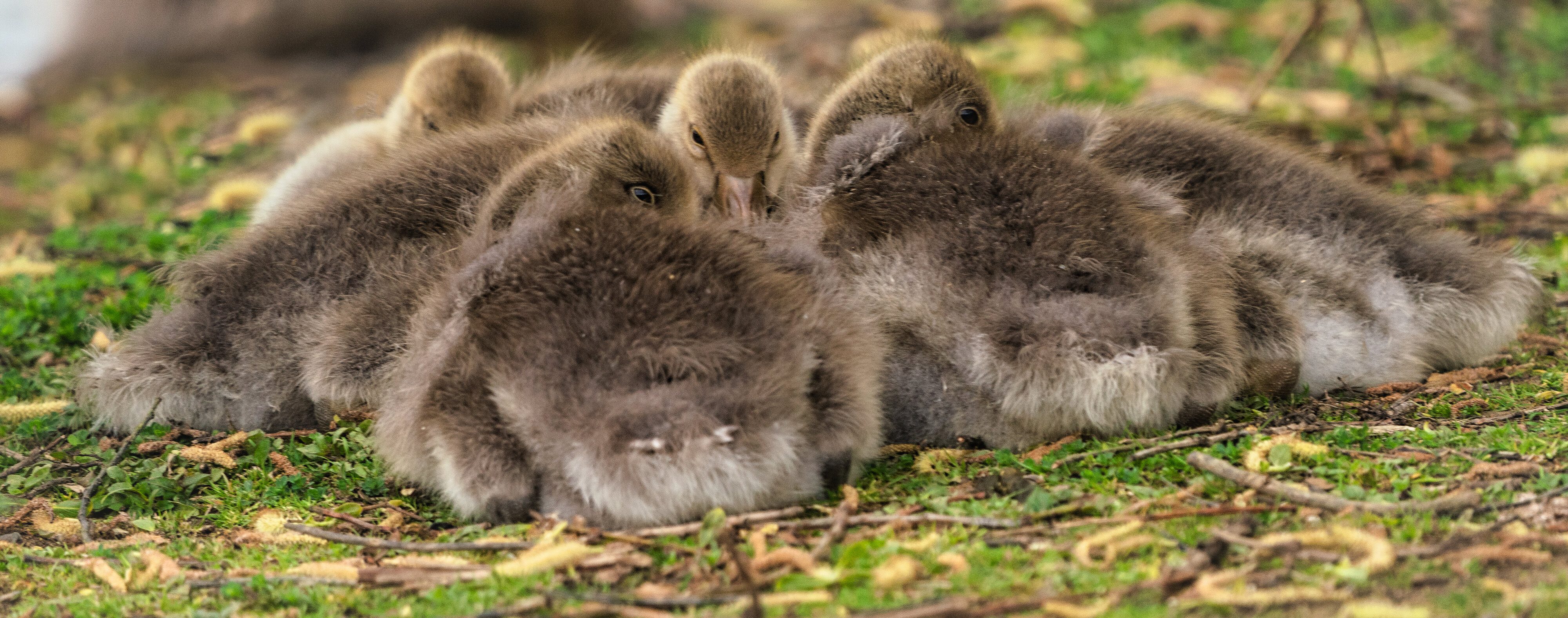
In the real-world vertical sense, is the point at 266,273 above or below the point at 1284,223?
below

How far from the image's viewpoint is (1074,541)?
10.5 feet

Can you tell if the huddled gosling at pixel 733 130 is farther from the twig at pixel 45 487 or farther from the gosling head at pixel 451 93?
the twig at pixel 45 487

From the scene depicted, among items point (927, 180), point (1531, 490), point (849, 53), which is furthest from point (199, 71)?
point (1531, 490)

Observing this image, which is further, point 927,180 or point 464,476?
point 927,180

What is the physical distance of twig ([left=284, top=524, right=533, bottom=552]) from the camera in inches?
133

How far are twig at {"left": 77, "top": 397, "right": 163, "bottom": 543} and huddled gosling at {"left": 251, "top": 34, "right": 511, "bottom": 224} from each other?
49.6 inches

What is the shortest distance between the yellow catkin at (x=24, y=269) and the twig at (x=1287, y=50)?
624 cm

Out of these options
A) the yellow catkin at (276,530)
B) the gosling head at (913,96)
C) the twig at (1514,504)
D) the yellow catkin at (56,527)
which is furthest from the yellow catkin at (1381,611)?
the yellow catkin at (56,527)

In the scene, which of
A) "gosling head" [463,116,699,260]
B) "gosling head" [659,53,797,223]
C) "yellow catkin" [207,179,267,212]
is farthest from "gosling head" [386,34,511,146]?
"gosling head" [463,116,699,260]

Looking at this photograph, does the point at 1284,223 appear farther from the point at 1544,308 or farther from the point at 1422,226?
the point at 1544,308

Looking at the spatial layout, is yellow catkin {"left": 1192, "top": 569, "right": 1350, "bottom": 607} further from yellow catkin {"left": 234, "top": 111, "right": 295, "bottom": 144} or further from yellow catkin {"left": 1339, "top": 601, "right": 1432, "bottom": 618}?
yellow catkin {"left": 234, "top": 111, "right": 295, "bottom": 144}

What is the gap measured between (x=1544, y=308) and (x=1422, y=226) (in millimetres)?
672

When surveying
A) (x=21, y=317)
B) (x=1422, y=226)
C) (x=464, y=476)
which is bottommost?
(x=21, y=317)

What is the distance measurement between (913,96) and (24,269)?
4348mm
